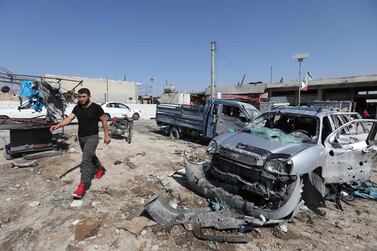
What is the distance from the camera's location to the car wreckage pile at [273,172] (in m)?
3.79

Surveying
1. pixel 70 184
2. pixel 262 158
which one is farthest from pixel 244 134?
pixel 70 184

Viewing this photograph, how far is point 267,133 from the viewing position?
4879 millimetres

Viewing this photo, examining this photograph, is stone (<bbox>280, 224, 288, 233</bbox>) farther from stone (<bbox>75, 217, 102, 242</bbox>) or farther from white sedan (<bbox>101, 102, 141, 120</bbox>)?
Answer: white sedan (<bbox>101, 102, 141, 120</bbox>)

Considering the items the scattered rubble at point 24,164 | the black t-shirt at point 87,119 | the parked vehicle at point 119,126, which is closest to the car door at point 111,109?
the parked vehicle at point 119,126

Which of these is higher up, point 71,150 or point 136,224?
point 71,150

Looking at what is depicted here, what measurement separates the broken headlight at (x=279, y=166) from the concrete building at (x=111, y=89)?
35090 millimetres

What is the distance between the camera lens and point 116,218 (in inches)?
157

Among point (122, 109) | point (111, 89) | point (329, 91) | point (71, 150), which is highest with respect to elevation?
point (111, 89)

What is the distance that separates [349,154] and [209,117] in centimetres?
587

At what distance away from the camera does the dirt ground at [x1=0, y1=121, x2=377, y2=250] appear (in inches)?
133

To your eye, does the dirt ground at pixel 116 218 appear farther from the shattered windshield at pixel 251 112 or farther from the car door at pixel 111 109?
the car door at pixel 111 109

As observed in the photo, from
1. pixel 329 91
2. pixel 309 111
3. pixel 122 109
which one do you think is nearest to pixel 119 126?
pixel 309 111

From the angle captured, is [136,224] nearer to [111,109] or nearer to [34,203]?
[34,203]

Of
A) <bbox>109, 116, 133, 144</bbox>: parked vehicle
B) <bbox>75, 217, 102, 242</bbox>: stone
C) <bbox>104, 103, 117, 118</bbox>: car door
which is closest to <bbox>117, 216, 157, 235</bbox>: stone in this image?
<bbox>75, 217, 102, 242</bbox>: stone
